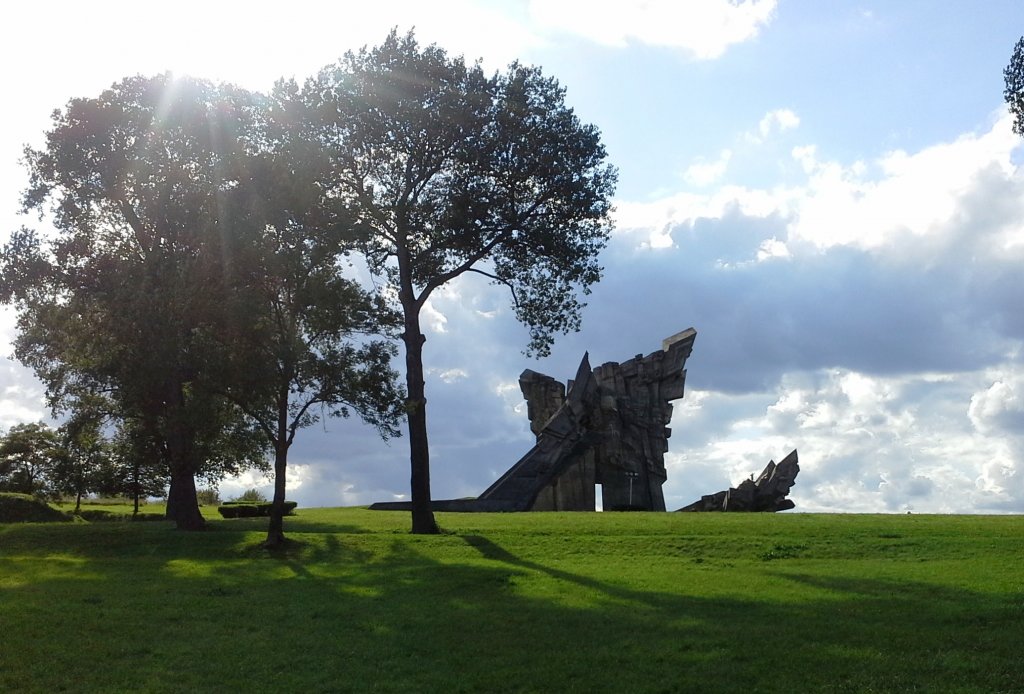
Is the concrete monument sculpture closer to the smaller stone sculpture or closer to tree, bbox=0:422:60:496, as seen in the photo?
the smaller stone sculpture

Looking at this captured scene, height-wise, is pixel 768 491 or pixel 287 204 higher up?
pixel 287 204

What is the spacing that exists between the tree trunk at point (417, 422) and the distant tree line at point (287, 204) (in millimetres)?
65

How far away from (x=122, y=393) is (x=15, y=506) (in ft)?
51.9

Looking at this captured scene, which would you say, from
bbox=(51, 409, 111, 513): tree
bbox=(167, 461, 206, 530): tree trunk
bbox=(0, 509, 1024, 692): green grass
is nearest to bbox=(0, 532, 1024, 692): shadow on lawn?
bbox=(0, 509, 1024, 692): green grass

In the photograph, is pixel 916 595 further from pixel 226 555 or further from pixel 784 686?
pixel 226 555

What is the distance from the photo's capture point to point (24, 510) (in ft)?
160

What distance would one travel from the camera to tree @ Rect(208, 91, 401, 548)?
A: 33125mm

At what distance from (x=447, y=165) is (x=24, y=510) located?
91.0ft

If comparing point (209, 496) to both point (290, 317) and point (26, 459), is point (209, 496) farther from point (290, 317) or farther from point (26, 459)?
point (290, 317)

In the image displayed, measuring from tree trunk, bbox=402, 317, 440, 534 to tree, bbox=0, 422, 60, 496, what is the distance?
37.3 metres

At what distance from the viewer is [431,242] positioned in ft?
128

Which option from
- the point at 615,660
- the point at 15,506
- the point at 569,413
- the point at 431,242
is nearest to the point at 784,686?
the point at 615,660

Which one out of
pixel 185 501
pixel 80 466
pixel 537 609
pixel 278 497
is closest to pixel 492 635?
pixel 537 609

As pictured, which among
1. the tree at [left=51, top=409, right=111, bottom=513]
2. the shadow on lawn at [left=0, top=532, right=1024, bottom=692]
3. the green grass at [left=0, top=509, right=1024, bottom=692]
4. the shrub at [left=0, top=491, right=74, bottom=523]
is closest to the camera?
the shadow on lawn at [left=0, top=532, right=1024, bottom=692]
